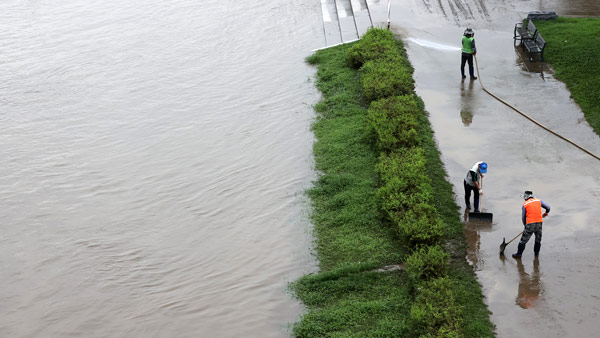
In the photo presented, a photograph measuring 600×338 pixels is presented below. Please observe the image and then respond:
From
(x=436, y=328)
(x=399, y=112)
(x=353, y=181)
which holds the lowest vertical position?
(x=436, y=328)

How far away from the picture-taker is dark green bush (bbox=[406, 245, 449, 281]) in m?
10.6

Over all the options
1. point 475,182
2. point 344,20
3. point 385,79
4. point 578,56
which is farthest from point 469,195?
point 344,20

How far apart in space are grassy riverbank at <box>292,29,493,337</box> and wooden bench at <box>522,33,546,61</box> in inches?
159

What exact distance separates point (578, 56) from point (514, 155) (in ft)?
20.0

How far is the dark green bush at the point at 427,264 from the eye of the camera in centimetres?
1064

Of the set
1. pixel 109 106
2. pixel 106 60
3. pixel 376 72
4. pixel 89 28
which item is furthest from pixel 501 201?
pixel 89 28

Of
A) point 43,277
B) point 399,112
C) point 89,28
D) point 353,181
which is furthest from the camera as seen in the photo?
point 89,28

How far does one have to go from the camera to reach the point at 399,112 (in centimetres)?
1552

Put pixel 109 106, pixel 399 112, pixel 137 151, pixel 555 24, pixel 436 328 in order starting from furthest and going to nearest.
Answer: pixel 555 24 < pixel 109 106 < pixel 137 151 < pixel 399 112 < pixel 436 328

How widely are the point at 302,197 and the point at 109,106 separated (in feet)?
26.4

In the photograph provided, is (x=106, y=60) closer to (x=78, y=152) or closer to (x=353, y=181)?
(x=78, y=152)

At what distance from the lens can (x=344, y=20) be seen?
2339 cm

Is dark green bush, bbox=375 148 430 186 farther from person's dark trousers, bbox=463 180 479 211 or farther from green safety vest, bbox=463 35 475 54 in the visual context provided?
green safety vest, bbox=463 35 475 54

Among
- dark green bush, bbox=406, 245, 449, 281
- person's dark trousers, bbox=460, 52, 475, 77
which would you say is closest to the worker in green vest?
person's dark trousers, bbox=460, 52, 475, 77
